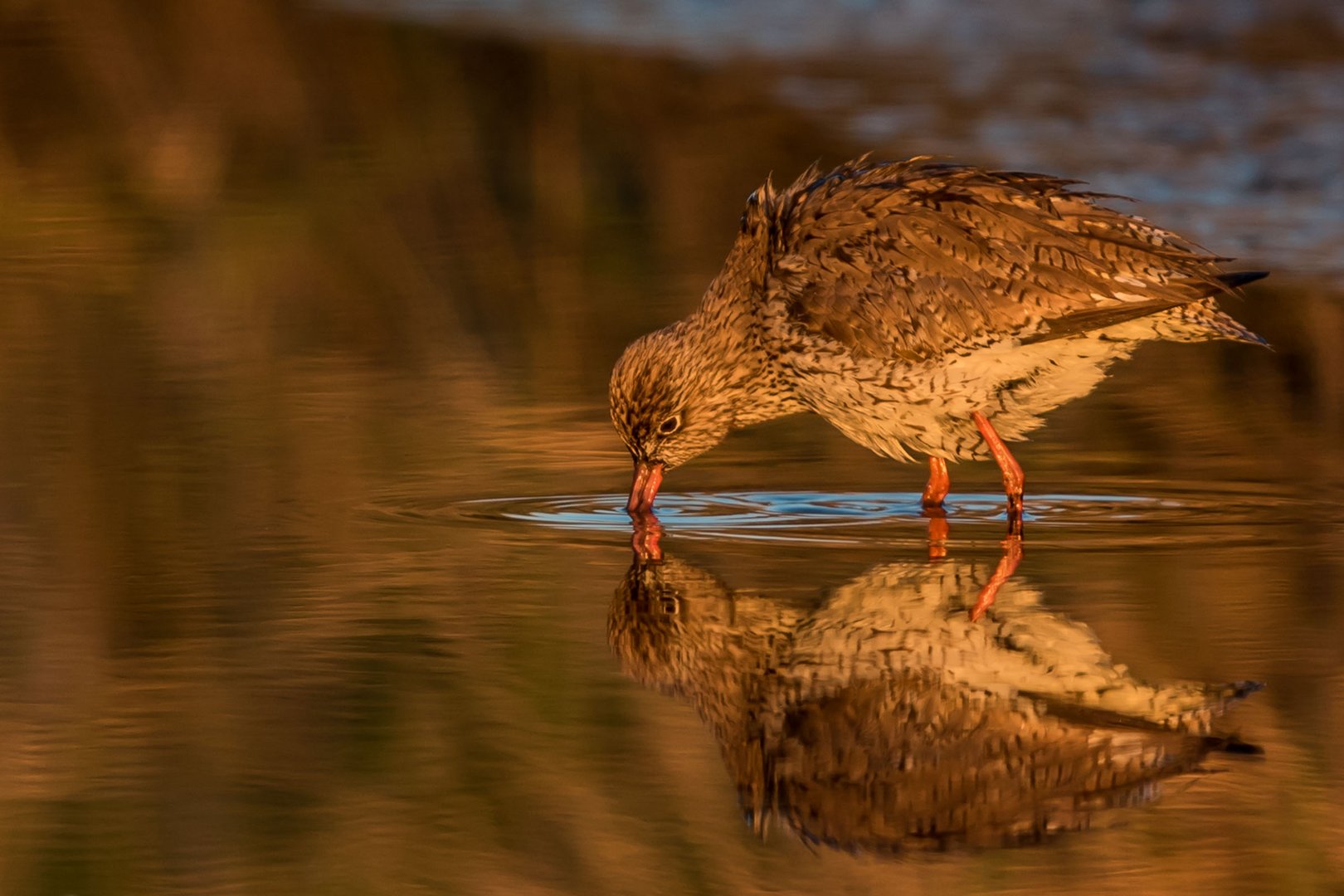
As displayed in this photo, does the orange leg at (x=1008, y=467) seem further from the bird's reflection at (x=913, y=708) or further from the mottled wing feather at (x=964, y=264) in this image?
the bird's reflection at (x=913, y=708)

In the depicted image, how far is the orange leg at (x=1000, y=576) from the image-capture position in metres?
7.68

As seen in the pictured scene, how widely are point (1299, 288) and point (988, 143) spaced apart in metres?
4.17

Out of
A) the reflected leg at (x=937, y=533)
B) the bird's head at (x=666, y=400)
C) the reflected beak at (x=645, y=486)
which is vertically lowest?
the reflected leg at (x=937, y=533)

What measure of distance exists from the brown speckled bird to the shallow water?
1.14ft

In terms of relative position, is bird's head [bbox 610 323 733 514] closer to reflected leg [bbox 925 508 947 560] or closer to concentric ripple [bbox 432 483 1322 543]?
concentric ripple [bbox 432 483 1322 543]

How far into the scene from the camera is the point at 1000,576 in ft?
26.7

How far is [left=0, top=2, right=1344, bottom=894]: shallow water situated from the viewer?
229 inches

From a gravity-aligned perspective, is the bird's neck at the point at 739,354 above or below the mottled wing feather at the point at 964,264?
below

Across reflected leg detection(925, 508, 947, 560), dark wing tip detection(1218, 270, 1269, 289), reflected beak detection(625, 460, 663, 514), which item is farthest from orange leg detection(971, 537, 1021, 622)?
reflected beak detection(625, 460, 663, 514)

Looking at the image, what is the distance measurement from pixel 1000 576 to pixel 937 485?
1.33 metres

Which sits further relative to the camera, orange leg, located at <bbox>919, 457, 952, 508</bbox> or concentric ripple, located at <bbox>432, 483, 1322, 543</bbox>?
orange leg, located at <bbox>919, 457, 952, 508</bbox>

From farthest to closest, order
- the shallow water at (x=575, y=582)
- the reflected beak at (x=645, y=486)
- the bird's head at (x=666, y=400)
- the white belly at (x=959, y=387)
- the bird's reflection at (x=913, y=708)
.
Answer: the bird's head at (x=666, y=400), the reflected beak at (x=645, y=486), the white belly at (x=959, y=387), the bird's reflection at (x=913, y=708), the shallow water at (x=575, y=582)

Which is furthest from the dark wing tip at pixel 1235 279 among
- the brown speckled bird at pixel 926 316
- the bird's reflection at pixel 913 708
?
the bird's reflection at pixel 913 708

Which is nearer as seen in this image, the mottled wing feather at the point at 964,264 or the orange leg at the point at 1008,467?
the mottled wing feather at the point at 964,264
